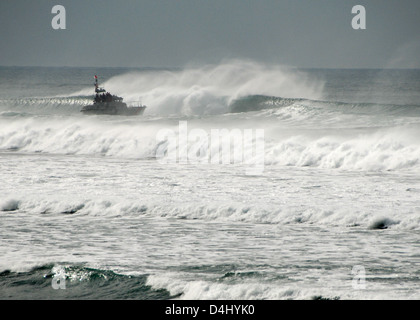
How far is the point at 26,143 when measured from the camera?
30609mm

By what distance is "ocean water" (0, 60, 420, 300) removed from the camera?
32.6 feet

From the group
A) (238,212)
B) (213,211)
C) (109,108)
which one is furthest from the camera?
(109,108)

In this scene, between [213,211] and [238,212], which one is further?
[213,211]

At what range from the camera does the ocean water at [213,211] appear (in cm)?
995

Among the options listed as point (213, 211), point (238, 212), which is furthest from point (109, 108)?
point (238, 212)

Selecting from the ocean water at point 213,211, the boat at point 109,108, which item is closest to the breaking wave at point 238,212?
the ocean water at point 213,211

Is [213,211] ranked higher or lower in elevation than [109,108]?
lower

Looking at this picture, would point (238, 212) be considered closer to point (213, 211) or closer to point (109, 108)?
point (213, 211)

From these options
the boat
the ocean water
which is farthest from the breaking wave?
→ the boat

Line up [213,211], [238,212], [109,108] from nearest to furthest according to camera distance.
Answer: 1. [238,212]
2. [213,211]
3. [109,108]

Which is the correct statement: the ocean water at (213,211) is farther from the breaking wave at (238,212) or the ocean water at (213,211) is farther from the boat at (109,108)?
the boat at (109,108)

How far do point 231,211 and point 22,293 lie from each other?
5810mm

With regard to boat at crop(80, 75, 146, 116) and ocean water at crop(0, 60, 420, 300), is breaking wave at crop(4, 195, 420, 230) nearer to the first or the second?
ocean water at crop(0, 60, 420, 300)

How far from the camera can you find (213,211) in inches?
573
